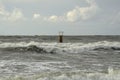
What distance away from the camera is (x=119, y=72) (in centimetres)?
1175

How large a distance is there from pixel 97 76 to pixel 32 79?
2353 mm

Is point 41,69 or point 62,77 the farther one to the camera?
point 41,69

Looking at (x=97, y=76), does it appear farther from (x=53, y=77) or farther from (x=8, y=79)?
→ (x=8, y=79)

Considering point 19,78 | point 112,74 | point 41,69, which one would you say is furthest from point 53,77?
point 41,69

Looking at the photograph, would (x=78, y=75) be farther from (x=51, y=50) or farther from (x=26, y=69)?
(x=51, y=50)

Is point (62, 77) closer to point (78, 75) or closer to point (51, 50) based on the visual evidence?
point (78, 75)

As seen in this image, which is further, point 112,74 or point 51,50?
point 51,50

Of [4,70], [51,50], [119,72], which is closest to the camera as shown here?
[119,72]

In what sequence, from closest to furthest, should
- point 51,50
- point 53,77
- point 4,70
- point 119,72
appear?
point 53,77 → point 119,72 → point 4,70 → point 51,50

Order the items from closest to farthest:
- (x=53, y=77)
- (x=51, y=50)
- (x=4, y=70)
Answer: (x=53, y=77)
(x=4, y=70)
(x=51, y=50)

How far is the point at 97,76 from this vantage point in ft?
36.5

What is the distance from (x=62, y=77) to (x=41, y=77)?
75cm

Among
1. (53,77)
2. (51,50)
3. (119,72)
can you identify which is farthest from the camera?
(51,50)

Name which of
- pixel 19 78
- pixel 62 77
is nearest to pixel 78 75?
pixel 62 77
